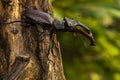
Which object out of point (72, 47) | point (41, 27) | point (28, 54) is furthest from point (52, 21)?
point (72, 47)

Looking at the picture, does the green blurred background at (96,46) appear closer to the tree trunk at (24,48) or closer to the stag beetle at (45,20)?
the stag beetle at (45,20)

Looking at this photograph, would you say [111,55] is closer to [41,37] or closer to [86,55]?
[86,55]

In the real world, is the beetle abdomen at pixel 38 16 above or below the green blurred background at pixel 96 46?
above

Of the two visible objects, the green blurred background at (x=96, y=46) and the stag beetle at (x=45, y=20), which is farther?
the green blurred background at (x=96, y=46)

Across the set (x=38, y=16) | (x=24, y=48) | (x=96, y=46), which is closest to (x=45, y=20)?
(x=38, y=16)

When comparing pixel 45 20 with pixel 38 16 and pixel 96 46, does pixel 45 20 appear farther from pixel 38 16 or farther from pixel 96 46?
pixel 96 46

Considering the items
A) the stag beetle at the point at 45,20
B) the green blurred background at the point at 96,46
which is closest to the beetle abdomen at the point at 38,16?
the stag beetle at the point at 45,20

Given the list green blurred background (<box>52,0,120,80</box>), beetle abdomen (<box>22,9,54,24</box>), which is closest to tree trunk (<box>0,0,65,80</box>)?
beetle abdomen (<box>22,9,54,24</box>)
